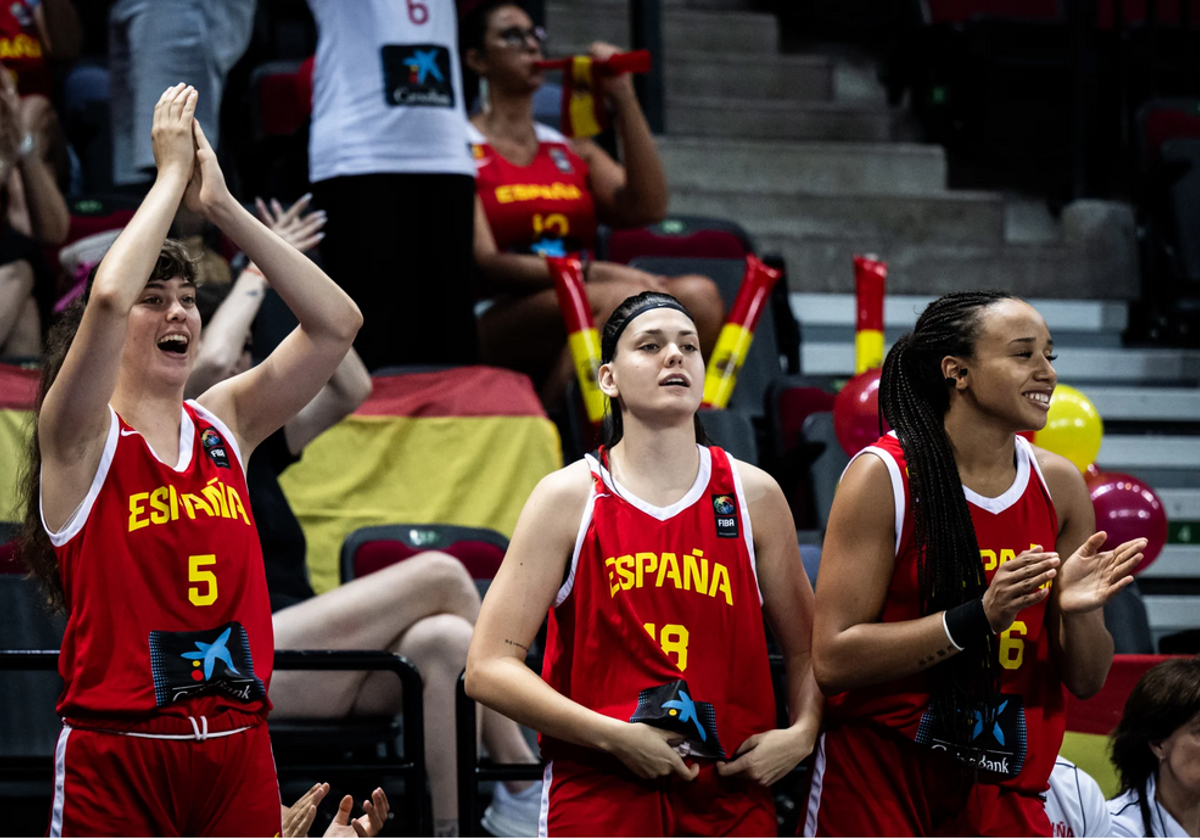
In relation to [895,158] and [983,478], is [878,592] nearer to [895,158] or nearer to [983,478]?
[983,478]

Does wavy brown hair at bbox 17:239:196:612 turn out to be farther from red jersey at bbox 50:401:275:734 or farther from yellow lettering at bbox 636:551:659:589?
yellow lettering at bbox 636:551:659:589

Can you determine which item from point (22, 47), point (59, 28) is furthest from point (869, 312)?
point (22, 47)

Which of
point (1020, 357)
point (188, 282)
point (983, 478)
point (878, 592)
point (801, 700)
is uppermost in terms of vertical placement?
point (188, 282)

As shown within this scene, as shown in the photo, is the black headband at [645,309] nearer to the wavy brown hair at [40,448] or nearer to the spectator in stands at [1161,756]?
the wavy brown hair at [40,448]

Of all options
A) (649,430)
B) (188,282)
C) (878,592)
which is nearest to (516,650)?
(649,430)

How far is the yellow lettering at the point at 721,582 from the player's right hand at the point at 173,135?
1087 mm

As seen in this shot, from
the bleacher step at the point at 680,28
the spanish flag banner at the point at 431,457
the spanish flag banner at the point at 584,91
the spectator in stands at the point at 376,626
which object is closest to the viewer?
the spectator in stands at the point at 376,626

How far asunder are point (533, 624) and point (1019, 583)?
799 mm

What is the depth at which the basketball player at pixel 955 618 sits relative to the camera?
256 cm

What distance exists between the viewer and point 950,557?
8.45 ft

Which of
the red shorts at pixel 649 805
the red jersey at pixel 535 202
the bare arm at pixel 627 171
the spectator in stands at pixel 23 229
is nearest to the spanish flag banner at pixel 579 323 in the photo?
the red jersey at pixel 535 202

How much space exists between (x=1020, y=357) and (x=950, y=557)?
0.37m

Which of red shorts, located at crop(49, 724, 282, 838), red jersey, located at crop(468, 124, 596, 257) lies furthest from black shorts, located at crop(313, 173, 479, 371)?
red shorts, located at crop(49, 724, 282, 838)

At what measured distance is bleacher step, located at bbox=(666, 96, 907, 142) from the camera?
7.68 metres
